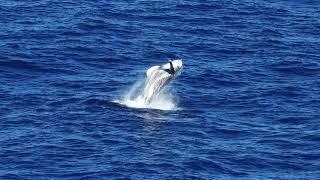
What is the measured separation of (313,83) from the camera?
100 meters

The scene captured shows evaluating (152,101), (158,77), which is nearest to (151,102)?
(152,101)

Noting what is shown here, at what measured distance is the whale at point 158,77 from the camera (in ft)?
300

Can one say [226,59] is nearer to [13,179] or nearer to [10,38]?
[10,38]

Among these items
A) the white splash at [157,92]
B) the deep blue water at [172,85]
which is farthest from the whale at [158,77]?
the deep blue water at [172,85]

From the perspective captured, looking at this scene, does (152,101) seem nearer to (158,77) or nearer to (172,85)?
(158,77)

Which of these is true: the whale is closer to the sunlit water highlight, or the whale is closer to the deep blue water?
the sunlit water highlight

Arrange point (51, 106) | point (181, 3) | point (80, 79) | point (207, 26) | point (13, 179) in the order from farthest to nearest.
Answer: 1. point (181, 3)
2. point (207, 26)
3. point (80, 79)
4. point (51, 106)
5. point (13, 179)

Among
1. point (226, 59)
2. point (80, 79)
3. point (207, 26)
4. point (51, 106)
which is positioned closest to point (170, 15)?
point (207, 26)

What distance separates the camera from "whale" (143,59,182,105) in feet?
300

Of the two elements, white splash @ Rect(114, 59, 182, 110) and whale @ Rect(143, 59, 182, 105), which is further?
white splash @ Rect(114, 59, 182, 110)

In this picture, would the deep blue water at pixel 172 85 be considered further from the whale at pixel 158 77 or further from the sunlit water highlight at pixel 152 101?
the whale at pixel 158 77

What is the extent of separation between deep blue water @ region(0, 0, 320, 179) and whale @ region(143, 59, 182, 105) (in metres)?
2.26

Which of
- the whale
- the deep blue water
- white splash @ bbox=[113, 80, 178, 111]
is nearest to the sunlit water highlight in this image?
white splash @ bbox=[113, 80, 178, 111]

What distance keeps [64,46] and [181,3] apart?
22533 mm
